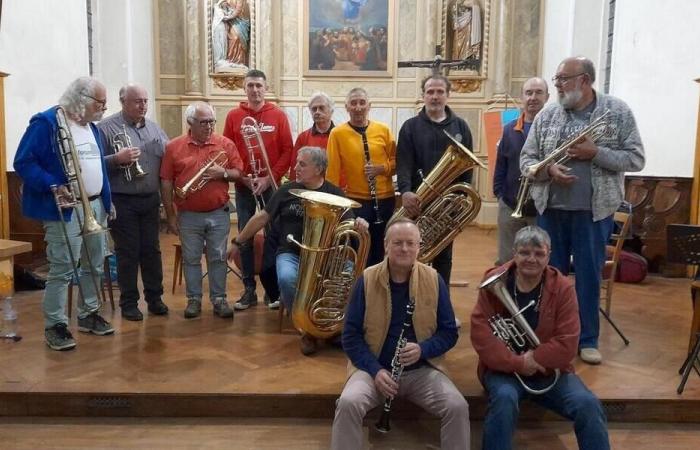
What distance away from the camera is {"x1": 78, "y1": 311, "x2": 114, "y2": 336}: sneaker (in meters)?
4.00

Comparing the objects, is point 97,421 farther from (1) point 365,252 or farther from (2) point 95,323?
(1) point 365,252

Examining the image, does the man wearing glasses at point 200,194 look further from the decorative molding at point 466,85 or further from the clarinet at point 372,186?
the decorative molding at point 466,85

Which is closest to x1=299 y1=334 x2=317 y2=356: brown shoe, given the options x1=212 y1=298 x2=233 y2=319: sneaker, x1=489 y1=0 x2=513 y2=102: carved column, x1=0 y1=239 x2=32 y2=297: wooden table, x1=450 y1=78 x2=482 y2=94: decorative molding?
x1=212 y1=298 x2=233 y2=319: sneaker

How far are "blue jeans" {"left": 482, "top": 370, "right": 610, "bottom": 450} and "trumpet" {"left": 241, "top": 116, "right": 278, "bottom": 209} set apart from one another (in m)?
2.41

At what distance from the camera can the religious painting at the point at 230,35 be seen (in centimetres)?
951

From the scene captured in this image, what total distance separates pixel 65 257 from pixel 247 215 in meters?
1.41

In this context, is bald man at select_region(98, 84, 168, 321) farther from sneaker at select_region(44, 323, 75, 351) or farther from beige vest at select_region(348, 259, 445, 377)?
beige vest at select_region(348, 259, 445, 377)

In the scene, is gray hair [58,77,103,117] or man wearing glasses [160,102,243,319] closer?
gray hair [58,77,103,117]

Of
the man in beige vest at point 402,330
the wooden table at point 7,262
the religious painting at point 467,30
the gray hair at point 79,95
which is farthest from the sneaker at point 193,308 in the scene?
the religious painting at point 467,30

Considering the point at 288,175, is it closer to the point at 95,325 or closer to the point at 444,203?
the point at 444,203

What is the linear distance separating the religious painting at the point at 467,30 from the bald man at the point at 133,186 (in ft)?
21.0

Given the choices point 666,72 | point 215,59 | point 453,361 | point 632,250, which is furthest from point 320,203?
point 215,59

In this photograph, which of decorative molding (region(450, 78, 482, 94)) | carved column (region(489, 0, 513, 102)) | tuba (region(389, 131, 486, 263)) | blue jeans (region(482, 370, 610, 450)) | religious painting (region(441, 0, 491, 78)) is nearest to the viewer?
blue jeans (region(482, 370, 610, 450))

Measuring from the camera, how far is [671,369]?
11.7 feet
